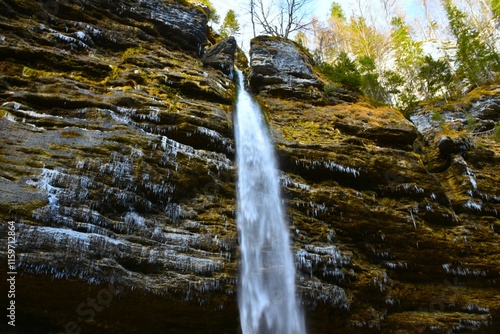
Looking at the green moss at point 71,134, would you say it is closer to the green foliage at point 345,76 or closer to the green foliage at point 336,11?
the green foliage at point 345,76

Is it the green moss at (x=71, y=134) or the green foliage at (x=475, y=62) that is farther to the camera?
the green foliage at (x=475, y=62)

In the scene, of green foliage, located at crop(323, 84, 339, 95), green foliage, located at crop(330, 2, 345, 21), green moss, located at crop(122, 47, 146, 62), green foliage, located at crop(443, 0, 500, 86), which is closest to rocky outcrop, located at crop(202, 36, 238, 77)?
green moss, located at crop(122, 47, 146, 62)

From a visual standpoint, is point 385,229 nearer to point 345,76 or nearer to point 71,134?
point 345,76

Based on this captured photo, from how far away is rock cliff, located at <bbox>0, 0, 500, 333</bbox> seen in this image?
627 centimetres

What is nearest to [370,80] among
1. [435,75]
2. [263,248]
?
[435,75]

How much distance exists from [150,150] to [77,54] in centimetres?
431

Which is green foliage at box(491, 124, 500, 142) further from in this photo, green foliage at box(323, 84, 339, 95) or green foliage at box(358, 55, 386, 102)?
green foliage at box(358, 55, 386, 102)

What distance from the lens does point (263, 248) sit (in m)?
7.97

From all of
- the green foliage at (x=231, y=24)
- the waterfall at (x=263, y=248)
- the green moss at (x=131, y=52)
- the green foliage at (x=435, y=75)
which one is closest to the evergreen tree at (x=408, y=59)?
the green foliage at (x=435, y=75)

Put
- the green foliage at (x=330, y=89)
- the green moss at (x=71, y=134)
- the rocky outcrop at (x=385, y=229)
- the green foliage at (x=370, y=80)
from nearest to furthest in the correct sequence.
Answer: the green moss at (x=71, y=134)
the rocky outcrop at (x=385, y=229)
the green foliage at (x=330, y=89)
the green foliage at (x=370, y=80)

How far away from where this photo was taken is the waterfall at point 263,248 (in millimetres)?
7379

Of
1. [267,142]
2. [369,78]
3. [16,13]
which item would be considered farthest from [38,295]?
[369,78]

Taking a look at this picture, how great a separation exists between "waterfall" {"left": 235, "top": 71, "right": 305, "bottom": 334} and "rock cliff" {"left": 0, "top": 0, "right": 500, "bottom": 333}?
0.29 metres

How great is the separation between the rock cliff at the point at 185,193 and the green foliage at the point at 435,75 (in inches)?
401
